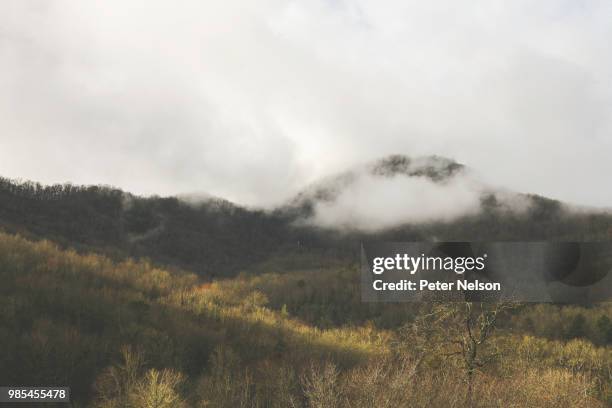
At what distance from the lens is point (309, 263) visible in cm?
17688

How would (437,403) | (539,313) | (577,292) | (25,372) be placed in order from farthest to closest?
1. (577,292)
2. (539,313)
3. (437,403)
4. (25,372)

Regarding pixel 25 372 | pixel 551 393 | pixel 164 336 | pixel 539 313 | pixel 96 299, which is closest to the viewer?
pixel 25 372

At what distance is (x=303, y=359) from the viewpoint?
85.1 ft

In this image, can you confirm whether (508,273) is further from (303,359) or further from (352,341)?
(303,359)

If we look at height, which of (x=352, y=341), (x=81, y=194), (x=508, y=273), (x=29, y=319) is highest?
(x=81, y=194)

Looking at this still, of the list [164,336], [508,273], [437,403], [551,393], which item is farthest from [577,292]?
[164,336]

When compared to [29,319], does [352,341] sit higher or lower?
lower

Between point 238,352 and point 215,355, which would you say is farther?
point 238,352

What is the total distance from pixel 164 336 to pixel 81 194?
187 meters

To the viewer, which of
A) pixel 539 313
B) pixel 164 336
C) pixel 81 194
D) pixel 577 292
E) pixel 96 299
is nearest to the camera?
pixel 164 336

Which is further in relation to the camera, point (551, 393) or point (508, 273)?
point (508, 273)

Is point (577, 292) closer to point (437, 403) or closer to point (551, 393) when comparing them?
point (551, 393)

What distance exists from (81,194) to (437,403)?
197579mm

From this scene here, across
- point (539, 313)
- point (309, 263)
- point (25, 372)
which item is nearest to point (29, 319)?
point (25, 372)
